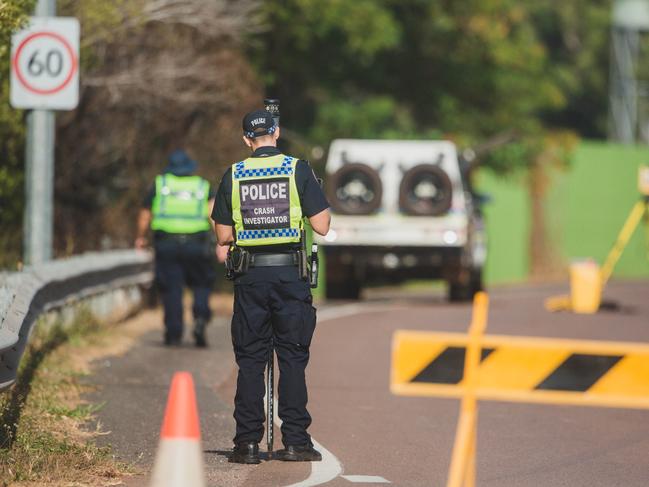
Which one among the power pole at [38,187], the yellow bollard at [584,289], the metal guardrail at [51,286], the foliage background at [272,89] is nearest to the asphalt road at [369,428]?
the metal guardrail at [51,286]

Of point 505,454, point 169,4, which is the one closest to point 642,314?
point 169,4

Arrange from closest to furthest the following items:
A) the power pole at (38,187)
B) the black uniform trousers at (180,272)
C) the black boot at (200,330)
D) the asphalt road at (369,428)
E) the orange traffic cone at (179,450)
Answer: the orange traffic cone at (179,450)
the asphalt road at (369,428)
the power pole at (38,187)
the black uniform trousers at (180,272)
the black boot at (200,330)

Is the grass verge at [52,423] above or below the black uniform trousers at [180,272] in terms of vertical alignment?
below

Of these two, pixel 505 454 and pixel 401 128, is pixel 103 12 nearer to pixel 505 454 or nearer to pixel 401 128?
pixel 505 454

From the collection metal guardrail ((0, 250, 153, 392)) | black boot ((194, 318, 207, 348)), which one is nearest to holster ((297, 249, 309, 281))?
metal guardrail ((0, 250, 153, 392))

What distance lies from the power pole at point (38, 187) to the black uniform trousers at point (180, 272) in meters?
1.04

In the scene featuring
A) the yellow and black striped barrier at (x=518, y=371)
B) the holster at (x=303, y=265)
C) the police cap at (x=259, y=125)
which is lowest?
the yellow and black striped barrier at (x=518, y=371)

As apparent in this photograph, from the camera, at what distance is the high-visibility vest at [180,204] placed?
14906 millimetres

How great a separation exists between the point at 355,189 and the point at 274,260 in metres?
14.3

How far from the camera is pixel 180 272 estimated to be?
15273mm

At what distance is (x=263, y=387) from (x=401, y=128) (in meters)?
24.5

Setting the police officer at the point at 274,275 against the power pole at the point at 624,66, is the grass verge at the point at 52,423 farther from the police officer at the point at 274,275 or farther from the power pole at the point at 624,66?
the power pole at the point at 624,66

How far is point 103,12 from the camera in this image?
17422mm

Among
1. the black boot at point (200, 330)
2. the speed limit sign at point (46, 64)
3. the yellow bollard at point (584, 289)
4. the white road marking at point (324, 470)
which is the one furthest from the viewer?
the yellow bollard at point (584, 289)
